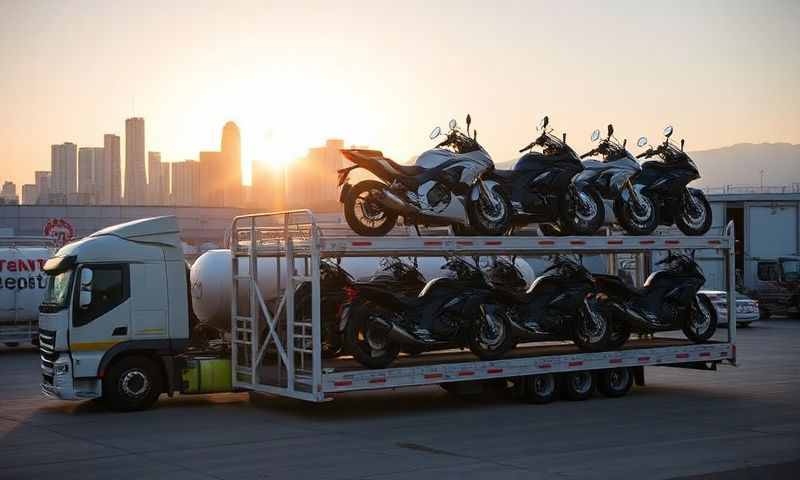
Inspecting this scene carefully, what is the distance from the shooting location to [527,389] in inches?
674

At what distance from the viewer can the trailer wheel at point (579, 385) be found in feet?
57.5

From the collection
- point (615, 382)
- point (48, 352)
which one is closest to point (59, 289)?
point (48, 352)

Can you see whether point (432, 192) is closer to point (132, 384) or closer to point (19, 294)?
point (132, 384)

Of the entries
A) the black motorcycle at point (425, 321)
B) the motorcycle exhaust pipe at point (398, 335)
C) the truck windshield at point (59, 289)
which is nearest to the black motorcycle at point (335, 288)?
the black motorcycle at point (425, 321)

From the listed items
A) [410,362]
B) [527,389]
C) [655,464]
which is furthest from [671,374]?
[655,464]

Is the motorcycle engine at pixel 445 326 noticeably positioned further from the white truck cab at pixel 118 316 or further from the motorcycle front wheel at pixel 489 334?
the white truck cab at pixel 118 316

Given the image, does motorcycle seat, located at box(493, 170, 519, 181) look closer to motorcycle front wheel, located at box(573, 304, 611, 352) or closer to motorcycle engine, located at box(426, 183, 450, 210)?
motorcycle engine, located at box(426, 183, 450, 210)

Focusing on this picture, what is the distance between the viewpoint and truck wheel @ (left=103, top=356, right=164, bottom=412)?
16156 mm

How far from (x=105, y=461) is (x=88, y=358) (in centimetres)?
388

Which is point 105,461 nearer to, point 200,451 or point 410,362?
point 200,451

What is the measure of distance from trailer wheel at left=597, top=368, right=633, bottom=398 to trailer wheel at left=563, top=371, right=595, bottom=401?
0.81 feet

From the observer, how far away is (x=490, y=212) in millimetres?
17125

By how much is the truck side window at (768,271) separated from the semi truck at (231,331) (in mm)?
25930

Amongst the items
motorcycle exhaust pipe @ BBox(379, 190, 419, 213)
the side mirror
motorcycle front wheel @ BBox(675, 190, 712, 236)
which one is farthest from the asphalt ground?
motorcycle exhaust pipe @ BBox(379, 190, 419, 213)
